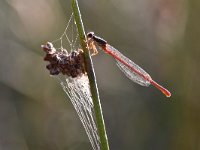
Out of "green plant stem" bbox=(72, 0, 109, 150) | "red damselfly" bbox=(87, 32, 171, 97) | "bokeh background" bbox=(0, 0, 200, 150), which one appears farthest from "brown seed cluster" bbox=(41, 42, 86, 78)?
"bokeh background" bbox=(0, 0, 200, 150)

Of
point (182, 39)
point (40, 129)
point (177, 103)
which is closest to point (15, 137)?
point (40, 129)

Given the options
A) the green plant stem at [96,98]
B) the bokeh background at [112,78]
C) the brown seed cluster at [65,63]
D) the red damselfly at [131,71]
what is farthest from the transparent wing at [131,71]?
the bokeh background at [112,78]

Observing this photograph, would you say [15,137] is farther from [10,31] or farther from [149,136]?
[149,136]

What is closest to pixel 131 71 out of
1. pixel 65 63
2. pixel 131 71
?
→ pixel 131 71

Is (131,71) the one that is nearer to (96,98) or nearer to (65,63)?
(65,63)

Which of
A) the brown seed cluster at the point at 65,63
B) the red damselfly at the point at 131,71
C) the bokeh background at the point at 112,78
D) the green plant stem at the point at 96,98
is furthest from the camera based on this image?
the bokeh background at the point at 112,78

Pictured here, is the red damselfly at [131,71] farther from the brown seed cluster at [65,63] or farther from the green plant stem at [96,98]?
the green plant stem at [96,98]

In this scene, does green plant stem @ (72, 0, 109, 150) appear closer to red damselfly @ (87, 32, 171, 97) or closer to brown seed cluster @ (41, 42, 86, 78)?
brown seed cluster @ (41, 42, 86, 78)
